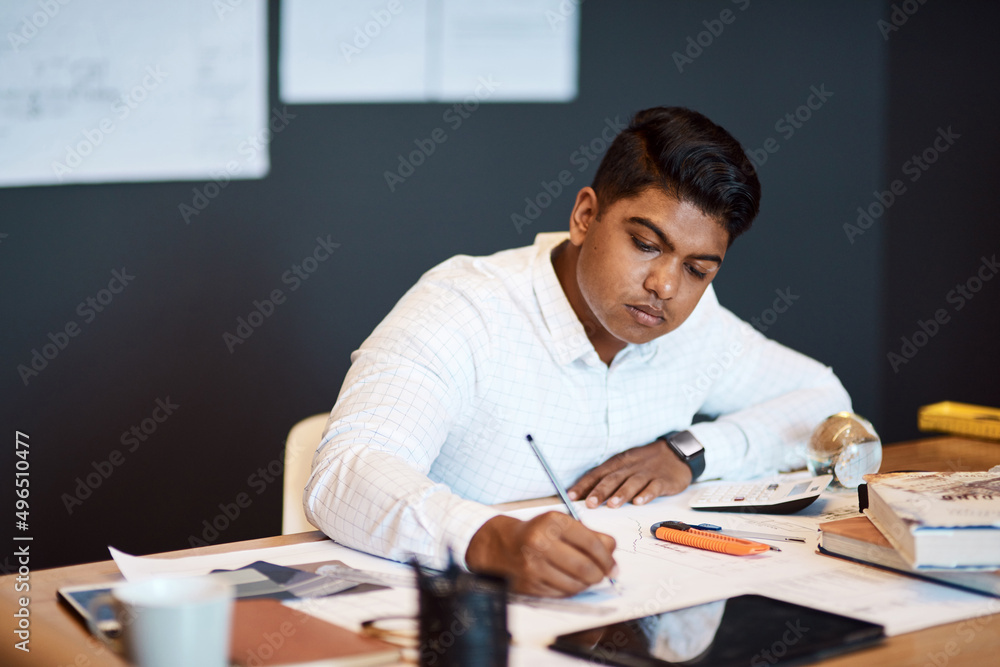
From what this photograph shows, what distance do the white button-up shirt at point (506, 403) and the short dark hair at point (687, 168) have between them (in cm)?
23

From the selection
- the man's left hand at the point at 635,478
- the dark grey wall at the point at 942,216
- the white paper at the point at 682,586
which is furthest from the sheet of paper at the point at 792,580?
the dark grey wall at the point at 942,216

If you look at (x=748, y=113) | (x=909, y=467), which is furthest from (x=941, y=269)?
(x=909, y=467)

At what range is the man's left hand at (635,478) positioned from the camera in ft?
5.08

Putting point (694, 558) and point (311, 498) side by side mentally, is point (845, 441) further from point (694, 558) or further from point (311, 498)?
point (311, 498)

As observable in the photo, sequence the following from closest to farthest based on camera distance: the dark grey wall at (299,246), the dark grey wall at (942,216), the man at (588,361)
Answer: the man at (588,361)
the dark grey wall at (299,246)
the dark grey wall at (942,216)

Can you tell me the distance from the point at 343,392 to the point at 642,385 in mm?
638

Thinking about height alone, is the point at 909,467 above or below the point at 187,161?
below

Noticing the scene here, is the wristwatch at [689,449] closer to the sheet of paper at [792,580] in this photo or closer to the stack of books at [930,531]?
the sheet of paper at [792,580]

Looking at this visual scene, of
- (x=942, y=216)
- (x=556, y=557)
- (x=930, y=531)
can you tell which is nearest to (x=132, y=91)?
(x=556, y=557)

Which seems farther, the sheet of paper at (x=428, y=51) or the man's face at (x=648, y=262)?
the sheet of paper at (x=428, y=51)

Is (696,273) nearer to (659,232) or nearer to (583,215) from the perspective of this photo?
(659,232)

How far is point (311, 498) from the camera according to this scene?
1320 millimetres

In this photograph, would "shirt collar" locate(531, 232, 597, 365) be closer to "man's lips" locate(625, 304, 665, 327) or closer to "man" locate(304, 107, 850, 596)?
"man" locate(304, 107, 850, 596)

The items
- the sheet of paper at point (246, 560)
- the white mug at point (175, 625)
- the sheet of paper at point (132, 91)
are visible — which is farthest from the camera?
the sheet of paper at point (132, 91)
